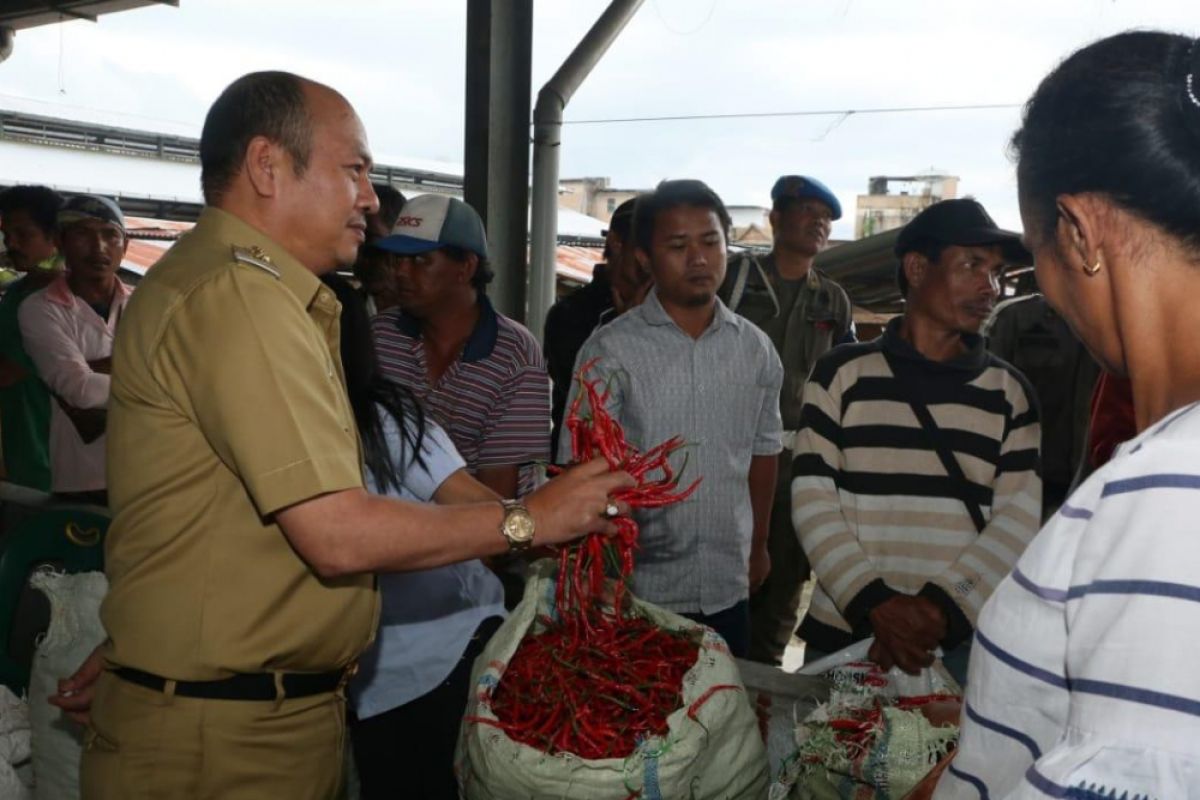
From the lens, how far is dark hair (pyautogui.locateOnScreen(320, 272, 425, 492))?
2135 mm

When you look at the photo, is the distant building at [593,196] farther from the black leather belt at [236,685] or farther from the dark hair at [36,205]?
the black leather belt at [236,685]

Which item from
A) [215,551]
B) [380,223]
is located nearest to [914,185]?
[380,223]

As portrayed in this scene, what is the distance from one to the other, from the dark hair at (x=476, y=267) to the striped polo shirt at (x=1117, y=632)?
2429mm

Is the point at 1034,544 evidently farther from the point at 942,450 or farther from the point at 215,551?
the point at 942,450

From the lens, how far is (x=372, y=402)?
215 cm

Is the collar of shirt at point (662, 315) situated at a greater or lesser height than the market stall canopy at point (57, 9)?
lesser

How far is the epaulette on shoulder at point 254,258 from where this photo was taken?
5.24 ft

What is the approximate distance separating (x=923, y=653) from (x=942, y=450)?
21.2 inches

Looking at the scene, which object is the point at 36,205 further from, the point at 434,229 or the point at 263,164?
the point at 263,164

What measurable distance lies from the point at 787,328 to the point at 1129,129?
3.52 m

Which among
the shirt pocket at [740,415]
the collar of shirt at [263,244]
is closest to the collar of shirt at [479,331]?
the shirt pocket at [740,415]

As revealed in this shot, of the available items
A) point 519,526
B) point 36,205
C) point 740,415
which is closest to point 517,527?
point 519,526

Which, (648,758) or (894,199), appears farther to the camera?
(894,199)

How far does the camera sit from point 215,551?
1.61m
